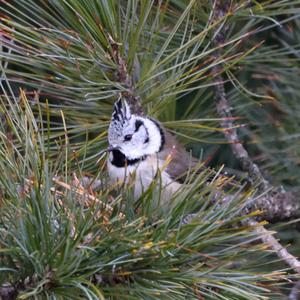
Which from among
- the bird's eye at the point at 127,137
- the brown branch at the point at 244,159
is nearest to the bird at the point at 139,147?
the bird's eye at the point at 127,137

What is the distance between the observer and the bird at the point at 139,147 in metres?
2.01

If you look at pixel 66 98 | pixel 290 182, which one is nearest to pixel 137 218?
pixel 66 98

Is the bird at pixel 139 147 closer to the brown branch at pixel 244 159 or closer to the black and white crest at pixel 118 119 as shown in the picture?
the black and white crest at pixel 118 119

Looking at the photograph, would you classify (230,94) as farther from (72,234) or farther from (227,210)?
(72,234)

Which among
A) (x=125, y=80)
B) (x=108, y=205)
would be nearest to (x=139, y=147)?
(x=125, y=80)

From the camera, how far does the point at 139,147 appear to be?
2365 millimetres

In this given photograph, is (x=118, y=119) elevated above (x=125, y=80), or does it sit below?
below

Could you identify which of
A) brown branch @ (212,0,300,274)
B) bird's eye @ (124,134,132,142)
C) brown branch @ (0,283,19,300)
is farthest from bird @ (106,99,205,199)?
brown branch @ (0,283,19,300)

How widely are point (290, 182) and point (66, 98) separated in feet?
2.56

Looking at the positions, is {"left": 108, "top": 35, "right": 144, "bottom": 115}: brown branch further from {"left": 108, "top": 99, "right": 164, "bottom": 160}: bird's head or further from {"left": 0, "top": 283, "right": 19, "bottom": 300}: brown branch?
{"left": 0, "top": 283, "right": 19, "bottom": 300}: brown branch

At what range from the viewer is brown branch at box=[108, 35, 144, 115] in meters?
1.80

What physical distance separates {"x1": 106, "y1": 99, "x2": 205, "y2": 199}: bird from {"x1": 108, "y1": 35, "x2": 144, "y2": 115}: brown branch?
0.06 ft

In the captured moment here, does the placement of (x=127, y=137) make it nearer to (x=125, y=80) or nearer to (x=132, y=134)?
(x=132, y=134)

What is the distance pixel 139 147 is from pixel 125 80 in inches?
20.8
